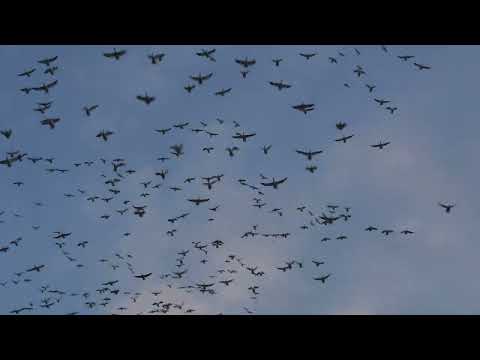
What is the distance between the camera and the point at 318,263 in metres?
30.2
